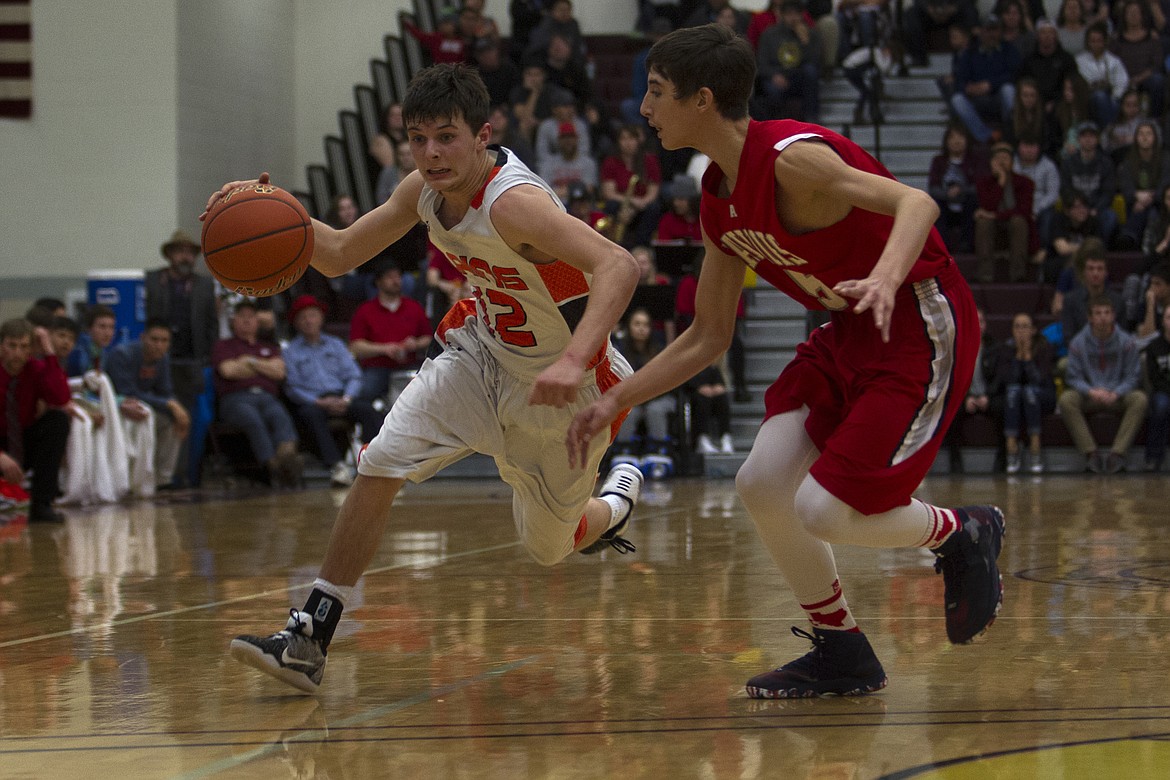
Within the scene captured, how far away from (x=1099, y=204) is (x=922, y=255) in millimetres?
10456

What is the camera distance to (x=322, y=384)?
11969 millimetres

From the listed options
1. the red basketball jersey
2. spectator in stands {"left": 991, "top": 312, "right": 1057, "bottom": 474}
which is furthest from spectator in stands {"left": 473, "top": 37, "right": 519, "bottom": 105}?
the red basketball jersey

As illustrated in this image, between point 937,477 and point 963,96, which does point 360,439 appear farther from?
point 963,96

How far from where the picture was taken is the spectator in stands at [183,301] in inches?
469

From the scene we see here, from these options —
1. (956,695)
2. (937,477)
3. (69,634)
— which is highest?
(956,695)

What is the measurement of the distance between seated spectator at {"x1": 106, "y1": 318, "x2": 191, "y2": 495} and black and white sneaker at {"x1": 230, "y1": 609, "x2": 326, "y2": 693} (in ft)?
24.8

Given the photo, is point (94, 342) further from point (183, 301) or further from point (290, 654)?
point (290, 654)

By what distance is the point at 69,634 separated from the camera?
4.62 metres

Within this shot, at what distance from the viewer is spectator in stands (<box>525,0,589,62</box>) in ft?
48.6

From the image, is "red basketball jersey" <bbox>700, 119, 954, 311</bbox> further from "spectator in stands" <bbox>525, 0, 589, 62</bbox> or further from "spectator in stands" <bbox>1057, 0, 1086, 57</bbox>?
"spectator in stands" <bbox>1057, 0, 1086, 57</bbox>

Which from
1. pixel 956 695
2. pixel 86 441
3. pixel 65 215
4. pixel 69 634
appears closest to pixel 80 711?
pixel 69 634

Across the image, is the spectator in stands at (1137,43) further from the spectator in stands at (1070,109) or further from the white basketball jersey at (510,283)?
the white basketball jersey at (510,283)

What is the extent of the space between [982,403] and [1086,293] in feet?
4.22

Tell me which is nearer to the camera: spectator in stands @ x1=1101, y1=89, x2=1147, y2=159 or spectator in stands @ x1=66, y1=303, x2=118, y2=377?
spectator in stands @ x1=66, y1=303, x2=118, y2=377
